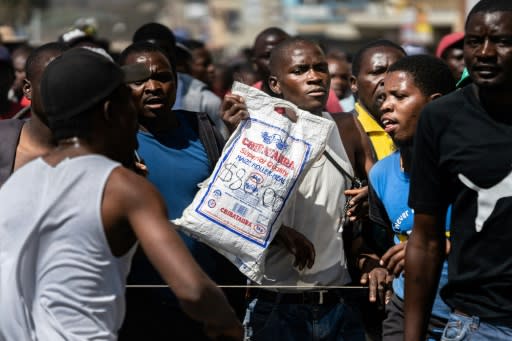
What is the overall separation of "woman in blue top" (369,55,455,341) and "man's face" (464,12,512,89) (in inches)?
39.0

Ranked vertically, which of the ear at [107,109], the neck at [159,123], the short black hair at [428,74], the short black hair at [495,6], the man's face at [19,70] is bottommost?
the man's face at [19,70]

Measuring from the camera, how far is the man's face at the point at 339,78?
33.2ft

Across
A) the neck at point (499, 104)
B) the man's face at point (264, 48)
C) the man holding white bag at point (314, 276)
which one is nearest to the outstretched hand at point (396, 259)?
the man holding white bag at point (314, 276)

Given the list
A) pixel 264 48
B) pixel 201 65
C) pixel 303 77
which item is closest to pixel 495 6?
pixel 303 77

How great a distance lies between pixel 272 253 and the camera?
17.9 ft

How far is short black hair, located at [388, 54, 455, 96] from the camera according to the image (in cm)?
518

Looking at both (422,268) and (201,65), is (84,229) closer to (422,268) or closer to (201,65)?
(422,268)

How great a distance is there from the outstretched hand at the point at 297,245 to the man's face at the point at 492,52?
149 centimetres

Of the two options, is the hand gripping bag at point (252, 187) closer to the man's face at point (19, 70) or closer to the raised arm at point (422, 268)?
the raised arm at point (422, 268)

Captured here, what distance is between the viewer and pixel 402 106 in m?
A: 5.11

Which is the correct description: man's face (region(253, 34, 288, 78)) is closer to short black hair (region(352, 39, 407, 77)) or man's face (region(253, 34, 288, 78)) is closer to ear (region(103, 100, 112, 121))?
short black hair (region(352, 39, 407, 77))

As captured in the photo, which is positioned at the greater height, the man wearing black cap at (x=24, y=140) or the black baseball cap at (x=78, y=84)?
the black baseball cap at (x=78, y=84)

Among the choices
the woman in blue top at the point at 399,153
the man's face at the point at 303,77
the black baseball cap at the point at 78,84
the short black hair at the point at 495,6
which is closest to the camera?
the black baseball cap at the point at 78,84

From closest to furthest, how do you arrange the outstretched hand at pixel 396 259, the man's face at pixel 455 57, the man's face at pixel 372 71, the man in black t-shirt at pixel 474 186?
1. the man in black t-shirt at pixel 474 186
2. the outstretched hand at pixel 396 259
3. the man's face at pixel 372 71
4. the man's face at pixel 455 57
